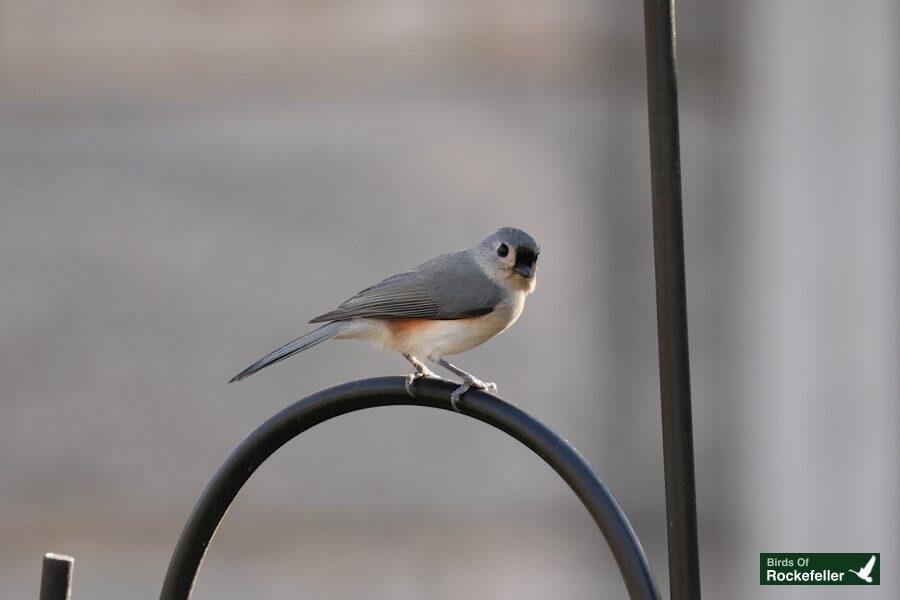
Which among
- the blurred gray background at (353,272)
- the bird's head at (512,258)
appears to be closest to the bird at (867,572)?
the blurred gray background at (353,272)

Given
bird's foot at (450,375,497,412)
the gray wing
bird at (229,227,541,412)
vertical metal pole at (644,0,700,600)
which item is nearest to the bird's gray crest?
bird at (229,227,541,412)

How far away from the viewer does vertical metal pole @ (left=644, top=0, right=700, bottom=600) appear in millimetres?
1550

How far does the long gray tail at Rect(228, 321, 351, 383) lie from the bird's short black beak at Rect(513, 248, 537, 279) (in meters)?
0.45

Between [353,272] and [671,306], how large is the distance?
10.4ft

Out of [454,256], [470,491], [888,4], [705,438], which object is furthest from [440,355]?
[888,4]

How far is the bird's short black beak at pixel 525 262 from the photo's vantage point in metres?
2.61

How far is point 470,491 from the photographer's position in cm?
472

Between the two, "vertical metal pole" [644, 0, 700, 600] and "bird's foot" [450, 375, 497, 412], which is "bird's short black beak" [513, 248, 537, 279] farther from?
"vertical metal pole" [644, 0, 700, 600]

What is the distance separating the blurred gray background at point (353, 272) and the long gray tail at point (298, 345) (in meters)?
2.19

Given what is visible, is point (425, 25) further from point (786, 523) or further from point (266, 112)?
point (786, 523)

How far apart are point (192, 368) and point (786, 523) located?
2.67 meters

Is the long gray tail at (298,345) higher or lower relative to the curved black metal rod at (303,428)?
higher
